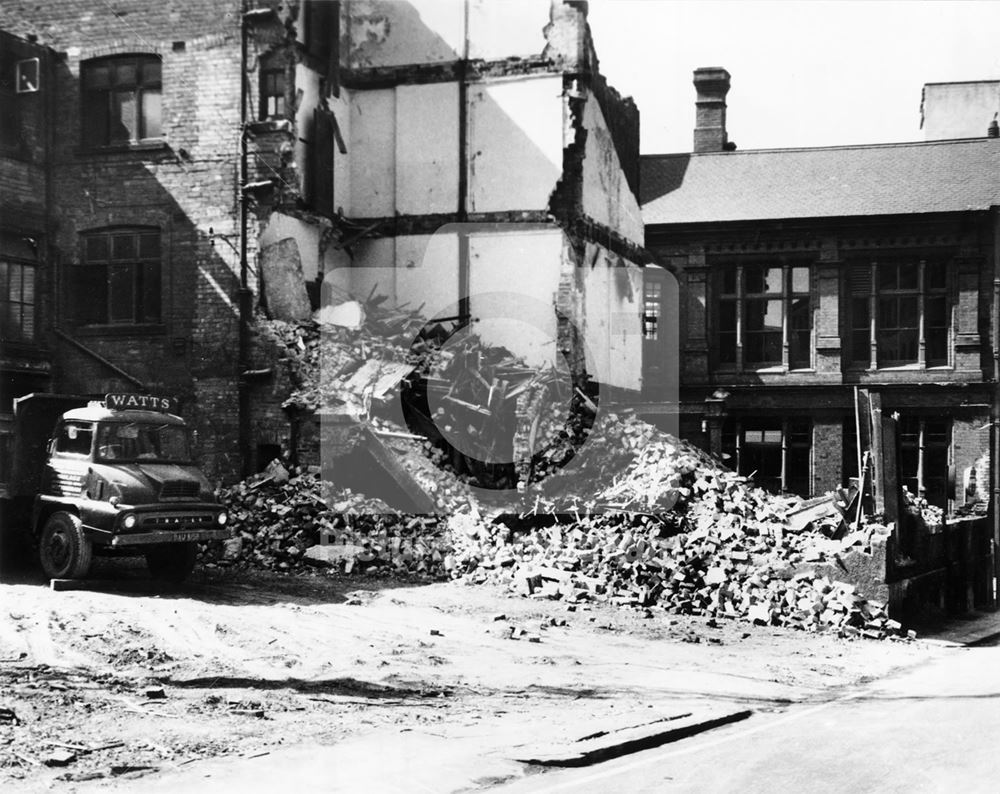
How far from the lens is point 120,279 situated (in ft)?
70.5

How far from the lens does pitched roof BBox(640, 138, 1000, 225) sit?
28.4 meters

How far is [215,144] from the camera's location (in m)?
21.1

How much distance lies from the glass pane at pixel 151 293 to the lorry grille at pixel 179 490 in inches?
260

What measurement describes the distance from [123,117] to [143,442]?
8.29 meters

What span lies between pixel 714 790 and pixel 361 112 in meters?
18.5

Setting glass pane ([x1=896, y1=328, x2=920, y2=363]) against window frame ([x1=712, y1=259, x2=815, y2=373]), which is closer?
glass pane ([x1=896, y1=328, x2=920, y2=363])

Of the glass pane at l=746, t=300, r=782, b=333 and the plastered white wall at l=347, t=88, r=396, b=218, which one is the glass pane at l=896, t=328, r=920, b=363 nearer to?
the glass pane at l=746, t=300, r=782, b=333

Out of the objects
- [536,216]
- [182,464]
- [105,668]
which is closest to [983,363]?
[536,216]

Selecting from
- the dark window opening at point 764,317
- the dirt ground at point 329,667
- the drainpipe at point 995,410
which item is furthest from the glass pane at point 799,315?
the dirt ground at point 329,667

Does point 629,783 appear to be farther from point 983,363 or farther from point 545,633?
point 983,363

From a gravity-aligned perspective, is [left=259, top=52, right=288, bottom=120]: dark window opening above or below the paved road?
above

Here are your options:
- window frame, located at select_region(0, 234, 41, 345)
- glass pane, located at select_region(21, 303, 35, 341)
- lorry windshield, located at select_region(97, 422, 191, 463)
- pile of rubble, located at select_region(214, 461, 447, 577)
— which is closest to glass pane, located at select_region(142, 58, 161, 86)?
window frame, located at select_region(0, 234, 41, 345)

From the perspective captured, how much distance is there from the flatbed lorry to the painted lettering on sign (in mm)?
15

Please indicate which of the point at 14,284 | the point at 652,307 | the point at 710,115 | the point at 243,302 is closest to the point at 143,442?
the point at 243,302
